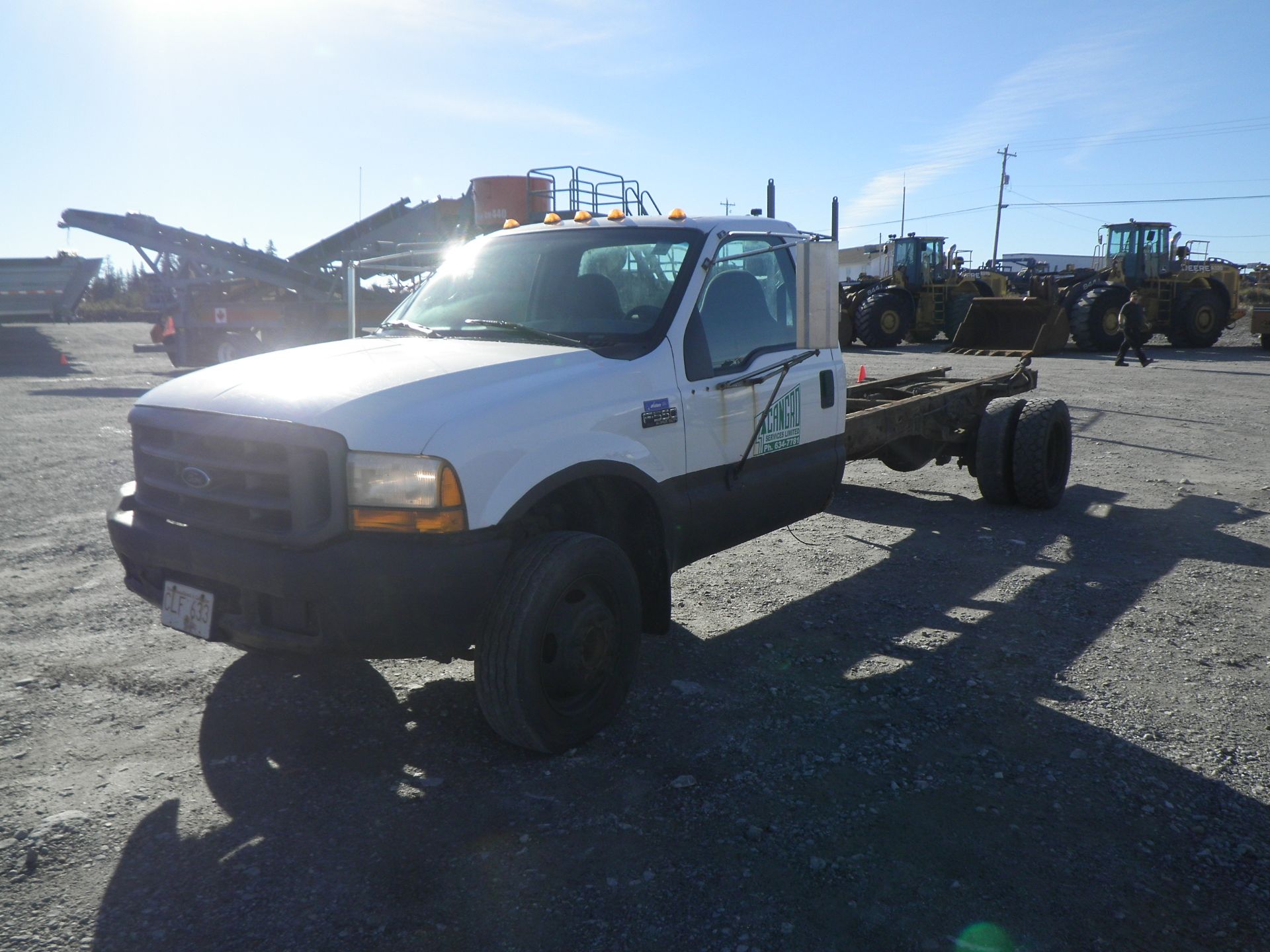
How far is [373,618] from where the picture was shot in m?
3.00

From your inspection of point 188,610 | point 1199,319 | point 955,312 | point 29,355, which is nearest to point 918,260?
point 955,312

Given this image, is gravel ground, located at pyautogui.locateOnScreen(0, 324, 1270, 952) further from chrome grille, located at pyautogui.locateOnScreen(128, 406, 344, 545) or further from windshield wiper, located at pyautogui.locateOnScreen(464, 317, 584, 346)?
windshield wiper, located at pyautogui.locateOnScreen(464, 317, 584, 346)

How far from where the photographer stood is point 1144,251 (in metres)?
23.8

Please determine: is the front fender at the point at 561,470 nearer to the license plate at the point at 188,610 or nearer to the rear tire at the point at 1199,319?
the license plate at the point at 188,610

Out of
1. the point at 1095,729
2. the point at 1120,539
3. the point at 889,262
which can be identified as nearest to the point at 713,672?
the point at 1095,729

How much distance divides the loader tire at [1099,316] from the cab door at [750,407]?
1965cm

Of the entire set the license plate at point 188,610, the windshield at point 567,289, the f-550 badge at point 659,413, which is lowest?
the license plate at point 188,610

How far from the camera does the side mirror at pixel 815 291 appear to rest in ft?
13.1

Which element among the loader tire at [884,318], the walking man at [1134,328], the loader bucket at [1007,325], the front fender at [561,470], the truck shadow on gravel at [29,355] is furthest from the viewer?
the loader tire at [884,318]

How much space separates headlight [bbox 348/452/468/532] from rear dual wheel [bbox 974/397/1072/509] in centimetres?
528

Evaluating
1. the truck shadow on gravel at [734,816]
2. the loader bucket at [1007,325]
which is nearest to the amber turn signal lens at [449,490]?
the truck shadow on gravel at [734,816]

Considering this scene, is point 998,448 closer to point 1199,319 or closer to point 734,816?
point 734,816

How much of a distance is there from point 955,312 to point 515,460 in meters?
24.7

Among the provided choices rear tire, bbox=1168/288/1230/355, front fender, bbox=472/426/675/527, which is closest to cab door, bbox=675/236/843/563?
front fender, bbox=472/426/675/527
